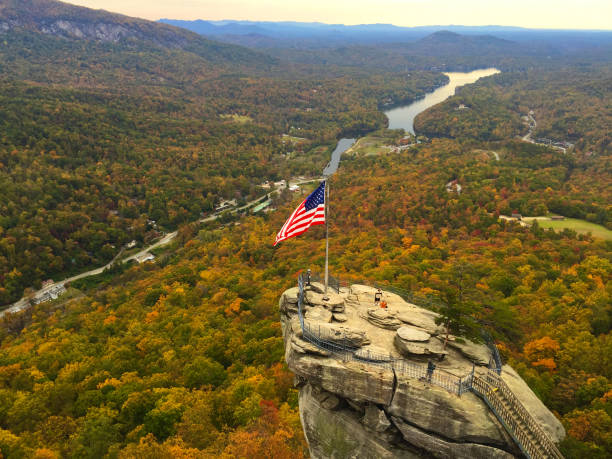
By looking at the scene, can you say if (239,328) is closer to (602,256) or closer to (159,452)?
(159,452)

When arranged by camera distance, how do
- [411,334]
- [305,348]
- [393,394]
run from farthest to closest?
[411,334] → [305,348] → [393,394]

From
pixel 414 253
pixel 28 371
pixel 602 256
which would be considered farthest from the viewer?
pixel 414 253

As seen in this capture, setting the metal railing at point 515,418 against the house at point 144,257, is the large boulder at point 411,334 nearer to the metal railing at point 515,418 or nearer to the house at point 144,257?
the metal railing at point 515,418

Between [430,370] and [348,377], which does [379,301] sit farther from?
[430,370]

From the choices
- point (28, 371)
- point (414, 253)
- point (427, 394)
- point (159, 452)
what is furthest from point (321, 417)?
point (414, 253)

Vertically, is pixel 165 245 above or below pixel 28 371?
below

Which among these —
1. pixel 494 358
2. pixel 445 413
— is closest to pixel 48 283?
pixel 445 413
